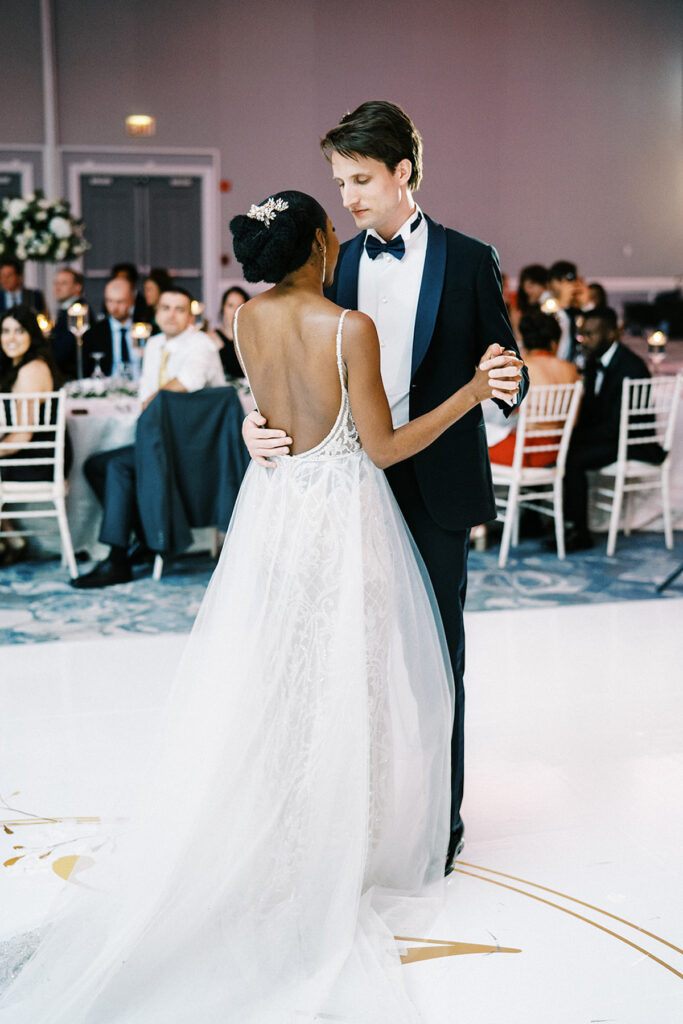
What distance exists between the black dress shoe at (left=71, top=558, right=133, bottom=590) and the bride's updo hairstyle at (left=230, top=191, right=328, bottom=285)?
128 inches

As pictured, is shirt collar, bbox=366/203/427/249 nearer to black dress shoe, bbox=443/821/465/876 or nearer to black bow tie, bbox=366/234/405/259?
black bow tie, bbox=366/234/405/259

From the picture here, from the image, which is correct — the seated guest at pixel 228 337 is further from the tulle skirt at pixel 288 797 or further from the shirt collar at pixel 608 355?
the tulle skirt at pixel 288 797

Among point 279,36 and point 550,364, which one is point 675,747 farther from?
point 279,36

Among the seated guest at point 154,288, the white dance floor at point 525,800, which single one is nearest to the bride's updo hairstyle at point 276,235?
the white dance floor at point 525,800

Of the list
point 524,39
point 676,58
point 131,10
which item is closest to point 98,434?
point 131,10

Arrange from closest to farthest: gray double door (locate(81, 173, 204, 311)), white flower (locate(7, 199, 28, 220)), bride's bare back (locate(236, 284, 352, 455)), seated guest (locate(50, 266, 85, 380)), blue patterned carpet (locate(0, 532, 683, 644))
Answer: bride's bare back (locate(236, 284, 352, 455)) < blue patterned carpet (locate(0, 532, 683, 644)) < white flower (locate(7, 199, 28, 220)) < seated guest (locate(50, 266, 85, 380)) < gray double door (locate(81, 173, 204, 311))

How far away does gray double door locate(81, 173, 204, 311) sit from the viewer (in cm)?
986

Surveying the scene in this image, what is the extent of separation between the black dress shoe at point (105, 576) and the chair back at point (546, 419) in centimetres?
197

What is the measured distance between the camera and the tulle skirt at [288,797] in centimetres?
191

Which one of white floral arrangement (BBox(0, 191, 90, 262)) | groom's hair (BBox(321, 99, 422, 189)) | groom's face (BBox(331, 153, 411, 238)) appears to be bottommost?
groom's face (BBox(331, 153, 411, 238))

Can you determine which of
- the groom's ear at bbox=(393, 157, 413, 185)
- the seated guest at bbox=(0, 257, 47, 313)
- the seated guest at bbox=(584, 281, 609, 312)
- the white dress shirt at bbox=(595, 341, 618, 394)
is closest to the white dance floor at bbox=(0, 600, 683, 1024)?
the groom's ear at bbox=(393, 157, 413, 185)

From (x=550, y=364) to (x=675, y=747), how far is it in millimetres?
2768

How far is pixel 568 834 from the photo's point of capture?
8.60 ft

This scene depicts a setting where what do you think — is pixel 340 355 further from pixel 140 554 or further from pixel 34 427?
pixel 140 554
